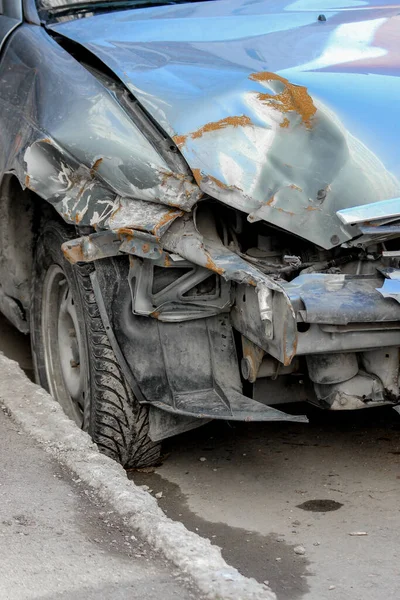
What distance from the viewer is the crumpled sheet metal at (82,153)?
379cm

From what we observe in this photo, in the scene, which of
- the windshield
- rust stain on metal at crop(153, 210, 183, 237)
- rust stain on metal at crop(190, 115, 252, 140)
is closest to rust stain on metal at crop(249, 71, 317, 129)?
rust stain on metal at crop(190, 115, 252, 140)

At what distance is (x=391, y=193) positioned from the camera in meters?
3.63

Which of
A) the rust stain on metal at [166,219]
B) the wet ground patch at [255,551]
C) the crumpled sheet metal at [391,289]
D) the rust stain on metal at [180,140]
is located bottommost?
the wet ground patch at [255,551]

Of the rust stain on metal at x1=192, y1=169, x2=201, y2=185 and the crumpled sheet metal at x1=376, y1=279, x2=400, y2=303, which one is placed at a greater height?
the rust stain on metal at x1=192, y1=169, x2=201, y2=185

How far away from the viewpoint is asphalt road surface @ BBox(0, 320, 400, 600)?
11.7 ft

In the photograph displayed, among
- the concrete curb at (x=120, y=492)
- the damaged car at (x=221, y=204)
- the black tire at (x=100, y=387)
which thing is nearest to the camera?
the concrete curb at (x=120, y=492)

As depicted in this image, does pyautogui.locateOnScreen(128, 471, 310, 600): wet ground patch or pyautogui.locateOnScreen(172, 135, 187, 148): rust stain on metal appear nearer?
pyautogui.locateOnScreen(128, 471, 310, 600): wet ground patch

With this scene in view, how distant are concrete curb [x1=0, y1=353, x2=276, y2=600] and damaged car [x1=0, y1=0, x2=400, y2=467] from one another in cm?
24

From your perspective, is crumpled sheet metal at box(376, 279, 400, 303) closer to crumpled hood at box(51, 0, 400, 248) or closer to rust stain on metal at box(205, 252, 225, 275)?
crumpled hood at box(51, 0, 400, 248)

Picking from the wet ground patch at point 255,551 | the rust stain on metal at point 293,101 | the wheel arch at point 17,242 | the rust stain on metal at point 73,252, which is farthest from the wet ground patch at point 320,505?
the wheel arch at point 17,242

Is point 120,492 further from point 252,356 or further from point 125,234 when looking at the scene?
point 125,234

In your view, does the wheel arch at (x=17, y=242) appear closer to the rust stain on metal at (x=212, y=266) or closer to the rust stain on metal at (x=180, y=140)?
the rust stain on metal at (x=180, y=140)

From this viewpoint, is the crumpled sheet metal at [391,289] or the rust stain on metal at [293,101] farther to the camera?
the rust stain on metal at [293,101]

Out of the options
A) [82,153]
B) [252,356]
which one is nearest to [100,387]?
[252,356]
